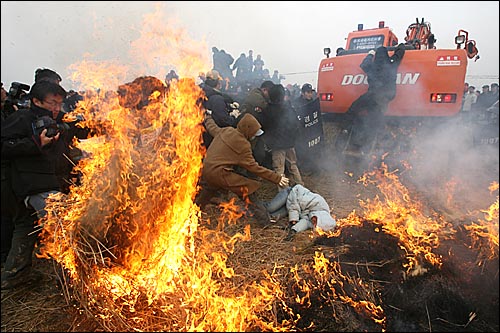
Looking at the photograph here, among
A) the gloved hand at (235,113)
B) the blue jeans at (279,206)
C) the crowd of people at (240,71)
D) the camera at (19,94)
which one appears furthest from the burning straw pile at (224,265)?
the crowd of people at (240,71)

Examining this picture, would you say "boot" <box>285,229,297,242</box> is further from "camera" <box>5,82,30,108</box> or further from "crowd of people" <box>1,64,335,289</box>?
"camera" <box>5,82,30,108</box>

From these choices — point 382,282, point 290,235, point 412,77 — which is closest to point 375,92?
point 412,77

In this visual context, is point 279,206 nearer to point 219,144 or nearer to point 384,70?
point 219,144

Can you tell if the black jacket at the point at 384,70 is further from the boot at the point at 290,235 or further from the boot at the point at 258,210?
the boot at the point at 290,235

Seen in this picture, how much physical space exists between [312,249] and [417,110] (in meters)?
3.99

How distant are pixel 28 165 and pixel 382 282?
3819 millimetres

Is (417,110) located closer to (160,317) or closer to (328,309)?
(328,309)

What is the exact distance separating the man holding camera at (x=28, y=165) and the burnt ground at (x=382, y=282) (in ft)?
1.10

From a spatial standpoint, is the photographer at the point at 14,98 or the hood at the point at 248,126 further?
the hood at the point at 248,126

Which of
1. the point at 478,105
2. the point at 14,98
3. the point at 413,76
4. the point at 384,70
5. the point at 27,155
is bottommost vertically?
the point at 27,155

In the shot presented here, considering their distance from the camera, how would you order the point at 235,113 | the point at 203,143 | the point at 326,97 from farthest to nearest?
1. the point at 326,97
2. the point at 235,113
3. the point at 203,143

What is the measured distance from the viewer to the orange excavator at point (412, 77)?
619cm

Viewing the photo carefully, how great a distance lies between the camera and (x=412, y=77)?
6461mm

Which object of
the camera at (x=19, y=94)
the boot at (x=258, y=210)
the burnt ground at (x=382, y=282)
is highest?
the camera at (x=19, y=94)
